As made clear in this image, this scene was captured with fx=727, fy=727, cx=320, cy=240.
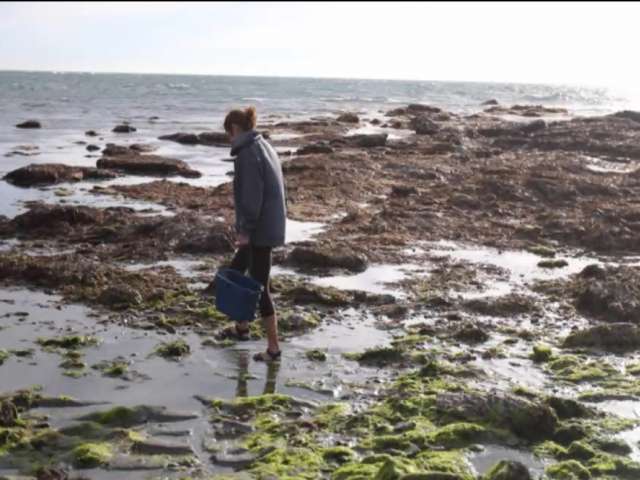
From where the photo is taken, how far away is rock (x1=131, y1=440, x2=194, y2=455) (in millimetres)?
4930

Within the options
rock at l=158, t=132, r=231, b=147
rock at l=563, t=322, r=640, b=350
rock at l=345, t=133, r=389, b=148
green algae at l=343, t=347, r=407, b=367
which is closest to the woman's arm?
green algae at l=343, t=347, r=407, b=367

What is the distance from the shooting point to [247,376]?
6.43 m

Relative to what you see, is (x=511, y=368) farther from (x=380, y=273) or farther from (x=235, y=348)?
(x=380, y=273)

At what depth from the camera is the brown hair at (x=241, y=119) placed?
21.7ft

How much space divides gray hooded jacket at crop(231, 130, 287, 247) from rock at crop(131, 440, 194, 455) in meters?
2.31

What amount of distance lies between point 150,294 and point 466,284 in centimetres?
410

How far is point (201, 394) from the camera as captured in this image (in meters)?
5.96

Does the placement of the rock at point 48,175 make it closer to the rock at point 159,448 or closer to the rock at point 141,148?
the rock at point 141,148

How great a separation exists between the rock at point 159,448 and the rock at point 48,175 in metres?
13.7

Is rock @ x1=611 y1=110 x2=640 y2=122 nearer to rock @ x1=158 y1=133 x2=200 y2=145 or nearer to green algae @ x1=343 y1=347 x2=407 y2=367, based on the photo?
rock @ x1=158 y1=133 x2=200 y2=145

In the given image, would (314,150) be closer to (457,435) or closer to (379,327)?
(379,327)

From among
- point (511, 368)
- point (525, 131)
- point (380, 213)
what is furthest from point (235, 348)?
point (525, 131)

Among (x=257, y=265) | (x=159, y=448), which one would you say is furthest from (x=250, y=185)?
(x=159, y=448)

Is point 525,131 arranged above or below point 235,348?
above
